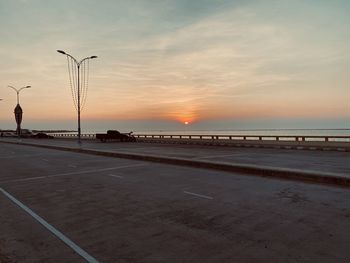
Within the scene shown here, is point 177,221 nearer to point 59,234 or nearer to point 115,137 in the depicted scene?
point 59,234

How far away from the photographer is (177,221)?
26.5 ft

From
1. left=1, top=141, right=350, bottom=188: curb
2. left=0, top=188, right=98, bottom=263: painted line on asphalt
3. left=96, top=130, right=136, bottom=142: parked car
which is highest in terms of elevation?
left=96, top=130, right=136, bottom=142: parked car

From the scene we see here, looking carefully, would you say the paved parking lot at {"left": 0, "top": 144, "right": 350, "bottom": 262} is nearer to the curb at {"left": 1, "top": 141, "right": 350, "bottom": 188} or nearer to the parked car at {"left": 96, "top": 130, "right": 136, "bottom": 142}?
the curb at {"left": 1, "top": 141, "right": 350, "bottom": 188}

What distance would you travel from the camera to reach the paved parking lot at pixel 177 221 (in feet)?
20.0

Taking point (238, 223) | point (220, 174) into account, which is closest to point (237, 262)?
point (238, 223)

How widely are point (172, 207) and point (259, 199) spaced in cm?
259

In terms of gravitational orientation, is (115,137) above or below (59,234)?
above

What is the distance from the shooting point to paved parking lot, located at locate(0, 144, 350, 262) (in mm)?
6102

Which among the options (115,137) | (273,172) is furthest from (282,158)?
(115,137)

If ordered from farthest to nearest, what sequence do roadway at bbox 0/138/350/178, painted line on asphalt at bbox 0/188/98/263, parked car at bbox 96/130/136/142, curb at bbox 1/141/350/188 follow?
parked car at bbox 96/130/136/142
roadway at bbox 0/138/350/178
curb at bbox 1/141/350/188
painted line on asphalt at bbox 0/188/98/263

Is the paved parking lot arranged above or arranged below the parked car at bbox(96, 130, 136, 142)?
below

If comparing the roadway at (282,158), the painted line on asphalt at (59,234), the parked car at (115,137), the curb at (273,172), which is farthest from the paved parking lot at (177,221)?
the parked car at (115,137)

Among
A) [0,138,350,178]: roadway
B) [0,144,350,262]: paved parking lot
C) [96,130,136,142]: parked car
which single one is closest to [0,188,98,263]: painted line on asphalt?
[0,144,350,262]: paved parking lot

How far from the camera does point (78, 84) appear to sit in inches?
1756
